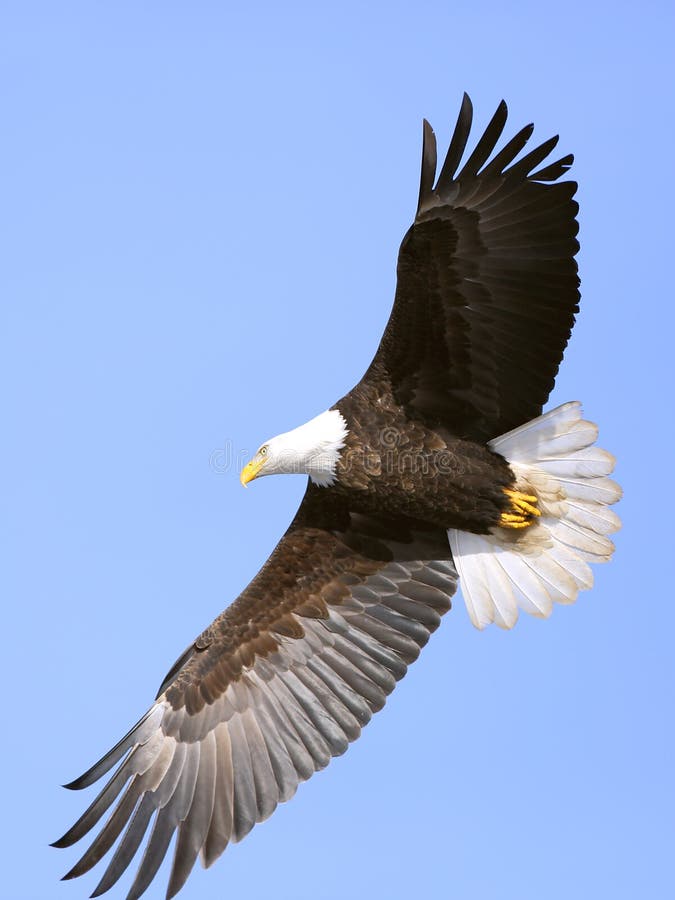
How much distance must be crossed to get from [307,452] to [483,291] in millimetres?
1483

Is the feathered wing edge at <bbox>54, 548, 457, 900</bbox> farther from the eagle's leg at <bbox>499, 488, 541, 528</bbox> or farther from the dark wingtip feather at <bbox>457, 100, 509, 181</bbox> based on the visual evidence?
the dark wingtip feather at <bbox>457, 100, 509, 181</bbox>

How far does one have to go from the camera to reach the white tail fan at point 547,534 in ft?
28.6

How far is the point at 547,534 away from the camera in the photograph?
9.03 metres

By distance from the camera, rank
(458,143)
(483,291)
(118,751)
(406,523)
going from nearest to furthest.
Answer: (458,143) → (483,291) → (118,751) → (406,523)

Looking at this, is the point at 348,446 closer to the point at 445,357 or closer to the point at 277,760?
the point at 445,357

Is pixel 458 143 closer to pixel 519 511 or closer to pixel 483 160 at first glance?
pixel 483 160

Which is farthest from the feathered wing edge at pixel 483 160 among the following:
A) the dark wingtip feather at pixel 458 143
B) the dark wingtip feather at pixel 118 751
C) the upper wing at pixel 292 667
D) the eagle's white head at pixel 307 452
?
the dark wingtip feather at pixel 118 751

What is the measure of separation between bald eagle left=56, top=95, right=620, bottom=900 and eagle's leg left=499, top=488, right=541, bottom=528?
0.05 ft

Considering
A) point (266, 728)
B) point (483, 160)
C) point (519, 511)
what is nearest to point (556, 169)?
point (483, 160)

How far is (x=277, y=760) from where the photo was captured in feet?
29.3

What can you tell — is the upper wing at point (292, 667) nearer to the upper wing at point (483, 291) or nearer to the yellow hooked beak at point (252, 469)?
→ the yellow hooked beak at point (252, 469)

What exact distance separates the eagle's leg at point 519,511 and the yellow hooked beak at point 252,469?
156 centimetres

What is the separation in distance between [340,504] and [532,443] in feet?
4.38

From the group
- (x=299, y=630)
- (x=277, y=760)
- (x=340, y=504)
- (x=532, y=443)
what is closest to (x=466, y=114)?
(x=532, y=443)
